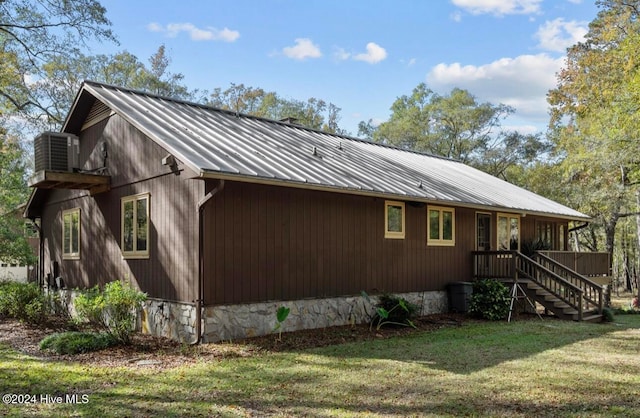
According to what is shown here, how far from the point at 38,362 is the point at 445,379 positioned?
572 centimetres

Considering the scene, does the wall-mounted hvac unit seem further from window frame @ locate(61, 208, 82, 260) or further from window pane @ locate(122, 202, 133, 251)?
window frame @ locate(61, 208, 82, 260)

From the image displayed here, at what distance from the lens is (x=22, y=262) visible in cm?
1714

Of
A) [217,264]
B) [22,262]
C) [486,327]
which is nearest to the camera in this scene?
[217,264]

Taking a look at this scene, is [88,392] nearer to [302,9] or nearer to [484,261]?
[484,261]

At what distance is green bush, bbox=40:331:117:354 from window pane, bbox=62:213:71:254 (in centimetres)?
588

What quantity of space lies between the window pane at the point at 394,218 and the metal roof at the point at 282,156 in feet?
1.93

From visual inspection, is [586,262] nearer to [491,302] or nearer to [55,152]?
[491,302]

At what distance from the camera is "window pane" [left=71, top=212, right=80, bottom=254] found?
13.7 meters

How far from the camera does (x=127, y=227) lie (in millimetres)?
11406

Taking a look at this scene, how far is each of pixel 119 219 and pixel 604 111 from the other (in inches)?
689

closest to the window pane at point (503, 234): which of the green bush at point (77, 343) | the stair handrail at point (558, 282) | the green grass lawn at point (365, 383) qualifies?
the stair handrail at point (558, 282)

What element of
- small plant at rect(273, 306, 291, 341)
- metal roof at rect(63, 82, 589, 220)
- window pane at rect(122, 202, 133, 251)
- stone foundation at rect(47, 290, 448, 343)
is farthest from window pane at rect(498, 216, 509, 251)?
window pane at rect(122, 202, 133, 251)

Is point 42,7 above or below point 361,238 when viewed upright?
Answer: above

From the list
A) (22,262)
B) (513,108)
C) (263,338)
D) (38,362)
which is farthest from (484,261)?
(513,108)
